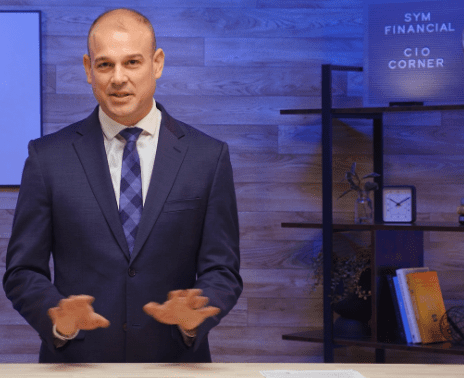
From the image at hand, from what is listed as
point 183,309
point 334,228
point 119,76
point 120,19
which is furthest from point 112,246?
point 334,228

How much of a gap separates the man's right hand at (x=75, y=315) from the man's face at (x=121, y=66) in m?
0.50

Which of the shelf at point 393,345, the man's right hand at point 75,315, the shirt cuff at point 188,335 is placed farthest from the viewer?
the shelf at point 393,345

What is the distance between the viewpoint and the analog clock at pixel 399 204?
103 inches

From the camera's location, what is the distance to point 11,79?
2840mm

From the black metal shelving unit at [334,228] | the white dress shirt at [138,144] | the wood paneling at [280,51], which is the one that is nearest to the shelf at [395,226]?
the black metal shelving unit at [334,228]

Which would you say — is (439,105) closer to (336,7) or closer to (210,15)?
(336,7)

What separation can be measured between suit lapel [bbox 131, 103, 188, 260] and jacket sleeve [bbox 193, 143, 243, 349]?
0.38 feet

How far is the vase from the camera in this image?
104 inches

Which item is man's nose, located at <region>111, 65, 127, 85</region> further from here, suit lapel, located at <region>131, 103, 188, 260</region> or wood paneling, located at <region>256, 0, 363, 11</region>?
wood paneling, located at <region>256, 0, 363, 11</region>

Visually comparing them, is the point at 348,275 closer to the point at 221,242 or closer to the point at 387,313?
the point at 387,313

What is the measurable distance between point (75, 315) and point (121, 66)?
61cm

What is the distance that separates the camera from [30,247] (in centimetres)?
149

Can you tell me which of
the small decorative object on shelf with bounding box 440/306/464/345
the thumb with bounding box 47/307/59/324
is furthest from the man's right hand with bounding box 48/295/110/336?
the small decorative object on shelf with bounding box 440/306/464/345

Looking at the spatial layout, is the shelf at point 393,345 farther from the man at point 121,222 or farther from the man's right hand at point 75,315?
the man's right hand at point 75,315
